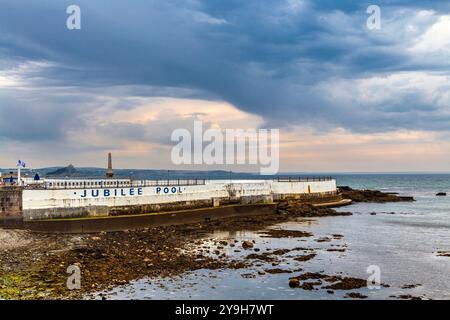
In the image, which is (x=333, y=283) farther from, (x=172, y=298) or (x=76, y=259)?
(x=76, y=259)

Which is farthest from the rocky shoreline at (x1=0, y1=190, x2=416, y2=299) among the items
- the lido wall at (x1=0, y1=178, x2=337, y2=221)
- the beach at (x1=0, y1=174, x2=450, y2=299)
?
the lido wall at (x1=0, y1=178, x2=337, y2=221)

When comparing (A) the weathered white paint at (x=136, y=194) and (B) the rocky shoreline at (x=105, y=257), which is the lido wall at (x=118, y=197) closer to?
(A) the weathered white paint at (x=136, y=194)

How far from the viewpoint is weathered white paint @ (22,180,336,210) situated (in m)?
34.7

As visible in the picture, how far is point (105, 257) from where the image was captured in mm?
25312

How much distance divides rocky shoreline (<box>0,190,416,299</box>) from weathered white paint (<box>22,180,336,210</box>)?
337cm

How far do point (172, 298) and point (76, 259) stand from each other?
→ 825 cm

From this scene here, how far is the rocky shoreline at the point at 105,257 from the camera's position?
19875 mm

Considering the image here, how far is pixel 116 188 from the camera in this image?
1531 inches

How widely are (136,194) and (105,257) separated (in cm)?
A: 1504

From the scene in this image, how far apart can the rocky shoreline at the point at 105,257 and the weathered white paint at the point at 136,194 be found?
3372 millimetres

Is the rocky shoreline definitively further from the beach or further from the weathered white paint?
the weathered white paint

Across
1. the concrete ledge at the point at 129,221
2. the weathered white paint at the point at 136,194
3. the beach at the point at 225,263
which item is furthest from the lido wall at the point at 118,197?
the beach at the point at 225,263

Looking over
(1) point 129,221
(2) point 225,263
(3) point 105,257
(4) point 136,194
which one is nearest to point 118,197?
(4) point 136,194
